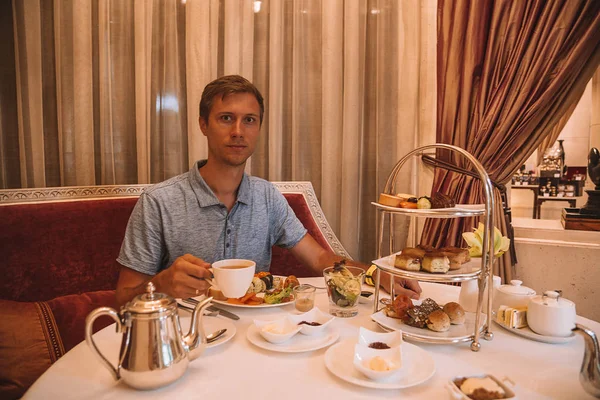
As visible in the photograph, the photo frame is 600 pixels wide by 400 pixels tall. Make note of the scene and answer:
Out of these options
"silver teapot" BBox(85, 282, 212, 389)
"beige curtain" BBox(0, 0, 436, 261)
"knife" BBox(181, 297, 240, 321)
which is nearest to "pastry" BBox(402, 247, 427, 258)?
"knife" BBox(181, 297, 240, 321)

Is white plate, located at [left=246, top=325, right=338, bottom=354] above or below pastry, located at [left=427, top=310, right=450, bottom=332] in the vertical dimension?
below

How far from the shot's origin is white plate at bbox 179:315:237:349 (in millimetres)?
1007

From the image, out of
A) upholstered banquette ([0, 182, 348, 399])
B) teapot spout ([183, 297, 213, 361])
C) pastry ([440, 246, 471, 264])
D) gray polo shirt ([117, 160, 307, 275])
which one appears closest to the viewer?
teapot spout ([183, 297, 213, 361])

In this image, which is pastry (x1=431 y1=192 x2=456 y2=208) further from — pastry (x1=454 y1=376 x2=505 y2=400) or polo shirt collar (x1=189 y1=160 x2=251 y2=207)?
polo shirt collar (x1=189 y1=160 x2=251 y2=207)

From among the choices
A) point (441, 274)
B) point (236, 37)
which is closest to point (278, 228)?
point (441, 274)

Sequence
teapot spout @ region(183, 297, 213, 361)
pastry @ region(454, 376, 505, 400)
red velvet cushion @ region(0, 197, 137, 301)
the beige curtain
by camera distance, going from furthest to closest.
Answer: the beige curtain → red velvet cushion @ region(0, 197, 137, 301) → teapot spout @ region(183, 297, 213, 361) → pastry @ region(454, 376, 505, 400)

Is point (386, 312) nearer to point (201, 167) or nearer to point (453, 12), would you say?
point (201, 167)

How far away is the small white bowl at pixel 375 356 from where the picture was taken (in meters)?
0.84

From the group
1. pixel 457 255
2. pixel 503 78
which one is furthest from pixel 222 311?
pixel 503 78

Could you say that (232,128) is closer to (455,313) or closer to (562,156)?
(455,313)

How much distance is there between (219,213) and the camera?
1712 mm

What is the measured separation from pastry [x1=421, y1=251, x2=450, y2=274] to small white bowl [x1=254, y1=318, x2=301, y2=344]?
379 mm

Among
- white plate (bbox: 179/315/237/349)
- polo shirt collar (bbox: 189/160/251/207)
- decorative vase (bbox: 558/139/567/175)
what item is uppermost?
decorative vase (bbox: 558/139/567/175)

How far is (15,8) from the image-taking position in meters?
2.21
